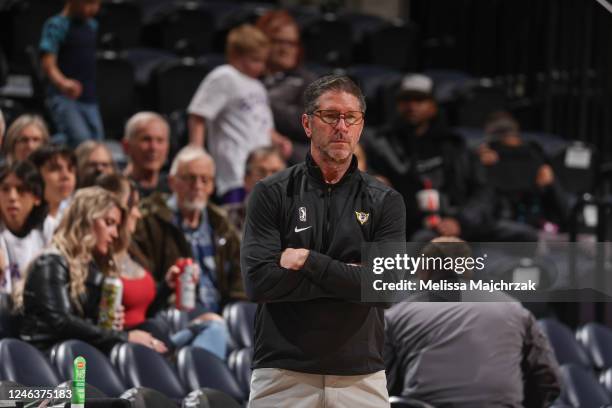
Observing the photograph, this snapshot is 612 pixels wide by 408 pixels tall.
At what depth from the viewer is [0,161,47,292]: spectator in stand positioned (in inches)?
212

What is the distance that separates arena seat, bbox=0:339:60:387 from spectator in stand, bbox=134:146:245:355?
139 centimetres

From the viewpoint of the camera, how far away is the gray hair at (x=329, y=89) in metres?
3.56

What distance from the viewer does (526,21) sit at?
33.2 ft

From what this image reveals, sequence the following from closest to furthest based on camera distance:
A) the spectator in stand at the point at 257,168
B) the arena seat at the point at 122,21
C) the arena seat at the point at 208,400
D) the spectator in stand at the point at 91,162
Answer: the arena seat at the point at 208,400
the spectator in stand at the point at 91,162
the spectator in stand at the point at 257,168
the arena seat at the point at 122,21

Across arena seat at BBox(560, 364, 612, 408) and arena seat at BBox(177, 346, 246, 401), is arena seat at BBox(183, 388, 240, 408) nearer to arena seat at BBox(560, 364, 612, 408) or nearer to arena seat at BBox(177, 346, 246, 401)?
arena seat at BBox(177, 346, 246, 401)

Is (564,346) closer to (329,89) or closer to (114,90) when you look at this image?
(329,89)

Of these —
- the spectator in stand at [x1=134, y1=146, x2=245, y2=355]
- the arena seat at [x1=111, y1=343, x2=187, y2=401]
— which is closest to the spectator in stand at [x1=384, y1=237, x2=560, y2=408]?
the arena seat at [x1=111, y1=343, x2=187, y2=401]

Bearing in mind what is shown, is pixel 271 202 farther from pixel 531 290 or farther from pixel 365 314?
pixel 531 290

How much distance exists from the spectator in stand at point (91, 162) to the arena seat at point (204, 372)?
52.9 inches

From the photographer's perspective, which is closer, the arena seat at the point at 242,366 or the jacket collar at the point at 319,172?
the jacket collar at the point at 319,172

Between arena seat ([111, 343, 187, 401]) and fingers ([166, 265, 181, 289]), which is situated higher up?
fingers ([166, 265, 181, 289])

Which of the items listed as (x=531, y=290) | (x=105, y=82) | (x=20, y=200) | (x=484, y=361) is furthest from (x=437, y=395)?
(x=105, y=82)

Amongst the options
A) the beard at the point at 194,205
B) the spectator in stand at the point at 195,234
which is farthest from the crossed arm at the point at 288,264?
the beard at the point at 194,205

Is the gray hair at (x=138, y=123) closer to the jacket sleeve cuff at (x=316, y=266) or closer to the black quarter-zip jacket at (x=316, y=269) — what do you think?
the black quarter-zip jacket at (x=316, y=269)
